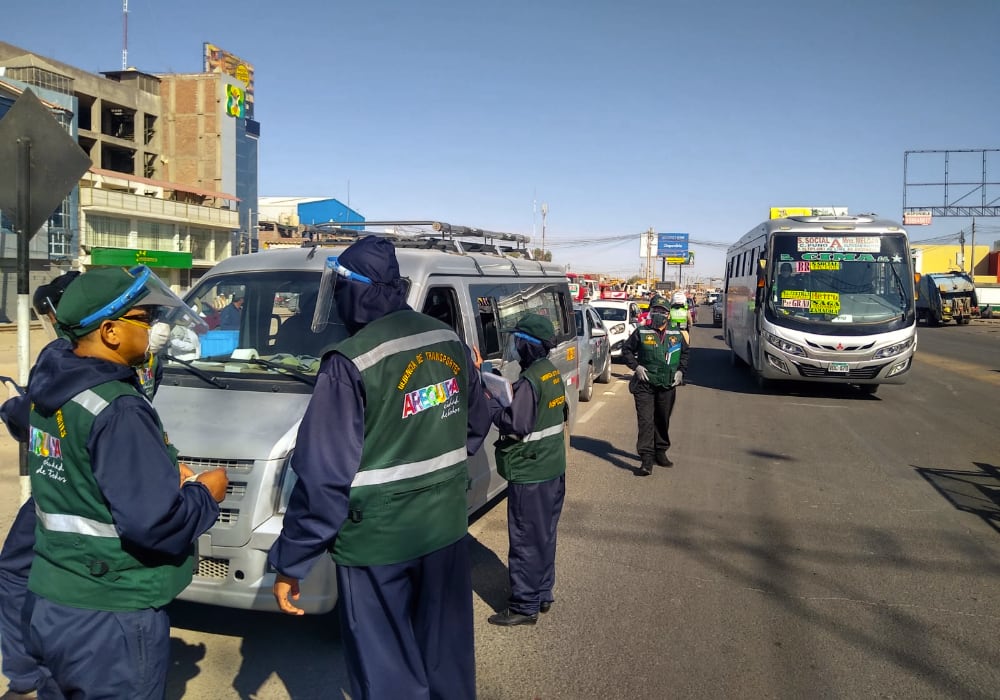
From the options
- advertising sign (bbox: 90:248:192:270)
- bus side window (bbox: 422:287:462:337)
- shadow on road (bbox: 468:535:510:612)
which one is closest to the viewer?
shadow on road (bbox: 468:535:510:612)

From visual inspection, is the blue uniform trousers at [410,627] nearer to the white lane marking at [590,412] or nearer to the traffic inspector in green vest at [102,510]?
the traffic inspector in green vest at [102,510]

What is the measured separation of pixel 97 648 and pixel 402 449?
108cm

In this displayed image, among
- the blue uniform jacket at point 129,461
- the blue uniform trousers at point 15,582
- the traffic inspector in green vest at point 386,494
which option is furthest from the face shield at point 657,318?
the blue uniform jacket at point 129,461

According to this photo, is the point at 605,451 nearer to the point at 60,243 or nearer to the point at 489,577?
the point at 489,577

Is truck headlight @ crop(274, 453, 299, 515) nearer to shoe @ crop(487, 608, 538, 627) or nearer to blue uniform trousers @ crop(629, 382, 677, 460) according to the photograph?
shoe @ crop(487, 608, 538, 627)

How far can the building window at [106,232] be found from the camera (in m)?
42.8

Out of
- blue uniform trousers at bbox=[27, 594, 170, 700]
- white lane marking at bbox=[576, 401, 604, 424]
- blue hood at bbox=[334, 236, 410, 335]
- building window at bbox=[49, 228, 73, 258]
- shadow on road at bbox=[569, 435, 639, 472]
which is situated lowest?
shadow on road at bbox=[569, 435, 639, 472]

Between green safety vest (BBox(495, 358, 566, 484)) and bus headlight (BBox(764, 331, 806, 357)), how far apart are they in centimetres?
1052

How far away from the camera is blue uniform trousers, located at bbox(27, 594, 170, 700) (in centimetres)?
232

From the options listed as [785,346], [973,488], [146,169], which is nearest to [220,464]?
[973,488]

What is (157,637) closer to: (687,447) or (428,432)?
(428,432)

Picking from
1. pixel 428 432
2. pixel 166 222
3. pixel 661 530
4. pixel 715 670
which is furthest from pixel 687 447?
pixel 166 222

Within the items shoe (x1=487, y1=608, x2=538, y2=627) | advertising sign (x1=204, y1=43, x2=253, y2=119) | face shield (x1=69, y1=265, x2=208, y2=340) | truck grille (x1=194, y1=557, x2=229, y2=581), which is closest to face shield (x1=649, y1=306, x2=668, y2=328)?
shoe (x1=487, y1=608, x2=538, y2=627)

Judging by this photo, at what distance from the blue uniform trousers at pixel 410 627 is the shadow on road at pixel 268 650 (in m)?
1.25
